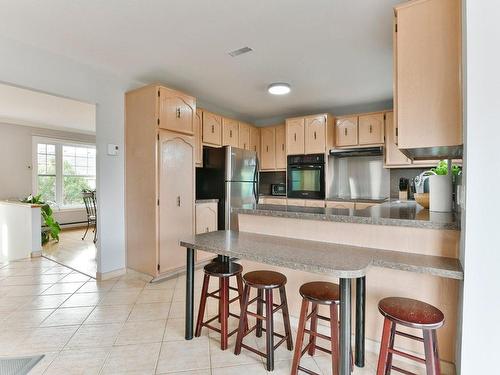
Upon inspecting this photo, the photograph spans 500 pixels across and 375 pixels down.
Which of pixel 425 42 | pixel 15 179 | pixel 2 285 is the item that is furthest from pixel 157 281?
pixel 15 179

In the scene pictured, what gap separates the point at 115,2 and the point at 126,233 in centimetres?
250

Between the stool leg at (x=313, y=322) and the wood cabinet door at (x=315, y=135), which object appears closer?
the stool leg at (x=313, y=322)

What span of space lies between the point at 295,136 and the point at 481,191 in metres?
3.60

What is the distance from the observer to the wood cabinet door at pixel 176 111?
314 cm

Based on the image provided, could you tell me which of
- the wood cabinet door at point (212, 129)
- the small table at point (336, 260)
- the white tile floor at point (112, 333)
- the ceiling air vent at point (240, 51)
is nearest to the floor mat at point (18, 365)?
the white tile floor at point (112, 333)

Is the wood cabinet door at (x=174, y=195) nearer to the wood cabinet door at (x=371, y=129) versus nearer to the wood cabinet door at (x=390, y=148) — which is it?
the wood cabinet door at (x=371, y=129)

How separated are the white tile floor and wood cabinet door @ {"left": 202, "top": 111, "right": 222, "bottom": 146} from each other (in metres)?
2.14

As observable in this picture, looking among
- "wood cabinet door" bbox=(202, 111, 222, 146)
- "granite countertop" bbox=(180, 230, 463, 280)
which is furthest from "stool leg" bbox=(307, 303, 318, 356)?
"wood cabinet door" bbox=(202, 111, 222, 146)

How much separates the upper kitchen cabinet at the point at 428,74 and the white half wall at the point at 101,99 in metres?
3.03

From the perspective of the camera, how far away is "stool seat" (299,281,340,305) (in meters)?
1.55

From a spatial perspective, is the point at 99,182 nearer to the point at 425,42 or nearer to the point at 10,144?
the point at 425,42

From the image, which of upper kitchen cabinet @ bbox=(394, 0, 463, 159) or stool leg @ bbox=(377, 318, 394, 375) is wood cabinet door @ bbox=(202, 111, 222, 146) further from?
stool leg @ bbox=(377, 318, 394, 375)

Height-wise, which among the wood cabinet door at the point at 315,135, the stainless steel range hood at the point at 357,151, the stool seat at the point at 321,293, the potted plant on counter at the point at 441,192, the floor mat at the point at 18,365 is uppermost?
the wood cabinet door at the point at 315,135

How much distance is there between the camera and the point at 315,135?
446cm
